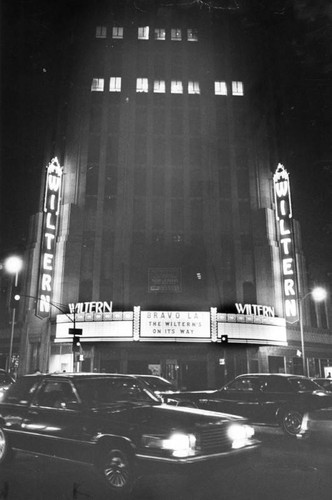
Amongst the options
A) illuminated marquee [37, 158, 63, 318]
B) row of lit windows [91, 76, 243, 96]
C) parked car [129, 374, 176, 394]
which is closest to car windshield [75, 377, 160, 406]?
parked car [129, 374, 176, 394]

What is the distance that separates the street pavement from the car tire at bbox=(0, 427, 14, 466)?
0.18 m

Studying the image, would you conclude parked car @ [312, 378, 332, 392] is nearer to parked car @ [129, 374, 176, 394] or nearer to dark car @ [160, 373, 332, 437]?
dark car @ [160, 373, 332, 437]

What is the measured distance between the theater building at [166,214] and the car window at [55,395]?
24233 millimetres

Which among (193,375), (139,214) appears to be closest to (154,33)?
(139,214)

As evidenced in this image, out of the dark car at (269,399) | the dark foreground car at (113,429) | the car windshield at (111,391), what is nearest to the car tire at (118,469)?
the dark foreground car at (113,429)

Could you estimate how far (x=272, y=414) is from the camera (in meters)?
11.6

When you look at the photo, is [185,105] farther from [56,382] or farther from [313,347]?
[56,382]

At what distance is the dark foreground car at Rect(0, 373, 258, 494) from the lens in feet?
19.1

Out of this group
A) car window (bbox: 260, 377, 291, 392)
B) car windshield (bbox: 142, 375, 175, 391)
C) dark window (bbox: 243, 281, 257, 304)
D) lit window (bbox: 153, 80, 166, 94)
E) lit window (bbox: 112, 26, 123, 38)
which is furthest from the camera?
lit window (bbox: 112, 26, 123, 38)

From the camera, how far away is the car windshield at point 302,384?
40.5 feet

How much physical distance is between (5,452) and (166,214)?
34.4 metres

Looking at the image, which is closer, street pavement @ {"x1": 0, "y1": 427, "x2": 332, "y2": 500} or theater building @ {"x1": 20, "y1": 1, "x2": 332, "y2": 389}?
street pavement @ {"x1": 0, "y1": 427, "x2": 332, "y2": 500}

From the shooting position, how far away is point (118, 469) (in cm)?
599

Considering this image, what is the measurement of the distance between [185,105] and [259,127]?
8.96 metres
